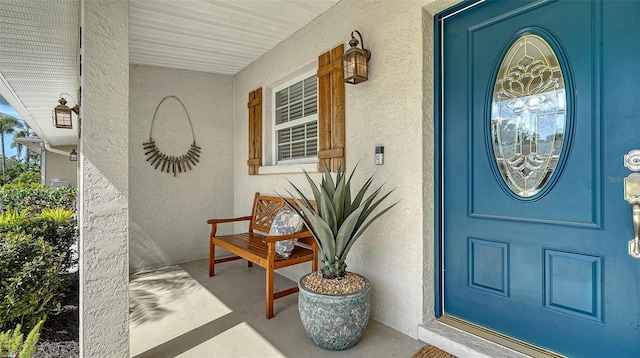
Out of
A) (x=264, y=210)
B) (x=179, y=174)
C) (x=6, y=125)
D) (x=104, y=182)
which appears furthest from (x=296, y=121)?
(x=6, y=125)

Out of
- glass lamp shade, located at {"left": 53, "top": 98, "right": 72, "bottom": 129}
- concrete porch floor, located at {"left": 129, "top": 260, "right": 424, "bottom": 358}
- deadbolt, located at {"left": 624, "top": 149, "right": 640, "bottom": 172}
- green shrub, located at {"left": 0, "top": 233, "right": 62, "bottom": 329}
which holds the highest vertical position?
glass lamp shade, located at {"left": 53, "top": 98, "right": 72, "bottom": 129}

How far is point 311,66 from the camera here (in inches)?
137

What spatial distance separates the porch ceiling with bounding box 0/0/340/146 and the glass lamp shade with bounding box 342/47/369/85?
0.75 meters

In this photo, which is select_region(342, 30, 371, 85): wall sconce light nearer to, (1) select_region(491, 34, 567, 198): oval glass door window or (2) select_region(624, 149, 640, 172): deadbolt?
(1) select_region(491, 34, 567, 198): oval glass door window

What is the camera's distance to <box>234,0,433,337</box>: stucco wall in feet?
7.61

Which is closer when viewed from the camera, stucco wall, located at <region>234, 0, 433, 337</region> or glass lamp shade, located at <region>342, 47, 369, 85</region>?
stucco wall, located at <region>234, 0, 433, 337</region>

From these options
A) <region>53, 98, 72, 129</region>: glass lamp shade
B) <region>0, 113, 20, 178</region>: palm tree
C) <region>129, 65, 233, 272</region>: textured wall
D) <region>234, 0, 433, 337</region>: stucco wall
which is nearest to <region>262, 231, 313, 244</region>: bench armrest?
<region>234, 0, 433, 337</region>: stucco wall

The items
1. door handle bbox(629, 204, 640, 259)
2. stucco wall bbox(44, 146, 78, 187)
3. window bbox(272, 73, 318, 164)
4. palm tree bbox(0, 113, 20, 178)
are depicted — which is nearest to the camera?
door handle bbox(629, 204, 640, 259)

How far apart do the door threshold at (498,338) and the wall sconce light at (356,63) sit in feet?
6.63

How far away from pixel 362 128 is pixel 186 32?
232cm

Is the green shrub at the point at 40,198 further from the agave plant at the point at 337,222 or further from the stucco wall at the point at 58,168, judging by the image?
the stucco wall at the point at 58,168

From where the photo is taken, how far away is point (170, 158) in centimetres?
452

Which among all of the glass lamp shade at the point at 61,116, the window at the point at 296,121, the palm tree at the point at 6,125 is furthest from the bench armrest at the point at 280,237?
the palm tree at the point at 6,125

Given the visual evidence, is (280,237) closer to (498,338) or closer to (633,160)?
(498,338)
